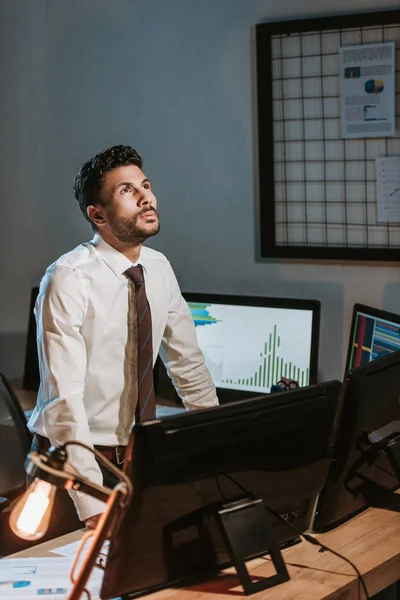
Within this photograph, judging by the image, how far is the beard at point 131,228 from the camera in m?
2.52

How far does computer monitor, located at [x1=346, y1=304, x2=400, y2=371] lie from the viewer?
2742 mm

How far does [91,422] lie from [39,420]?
6.5 inches

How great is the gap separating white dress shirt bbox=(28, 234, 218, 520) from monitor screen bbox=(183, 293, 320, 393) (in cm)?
51

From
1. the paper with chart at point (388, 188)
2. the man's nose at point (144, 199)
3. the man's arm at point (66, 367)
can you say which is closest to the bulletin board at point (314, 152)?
the paper with chart at point (388, 188)

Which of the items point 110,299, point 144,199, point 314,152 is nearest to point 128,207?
point 144,199

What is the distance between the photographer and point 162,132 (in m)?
3.40

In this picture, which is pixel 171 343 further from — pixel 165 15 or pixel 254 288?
pixel 165 15

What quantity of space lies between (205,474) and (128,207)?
3.36 feet

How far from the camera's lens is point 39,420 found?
2416mm

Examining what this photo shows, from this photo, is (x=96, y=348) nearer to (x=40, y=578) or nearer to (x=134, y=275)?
(x=134, y=275)

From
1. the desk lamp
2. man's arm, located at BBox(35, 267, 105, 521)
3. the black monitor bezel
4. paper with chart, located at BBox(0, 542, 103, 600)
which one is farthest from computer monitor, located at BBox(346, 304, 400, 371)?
the desk lamp

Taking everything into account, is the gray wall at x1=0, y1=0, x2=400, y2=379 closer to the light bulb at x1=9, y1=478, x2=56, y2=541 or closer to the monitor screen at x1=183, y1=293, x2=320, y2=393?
the monitor screen at x1=183, y1=293, x2=320, y2=393

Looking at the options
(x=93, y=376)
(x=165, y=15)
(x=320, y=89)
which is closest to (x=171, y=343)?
(x=93, y=376)

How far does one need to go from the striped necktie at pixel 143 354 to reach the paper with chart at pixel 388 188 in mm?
940
